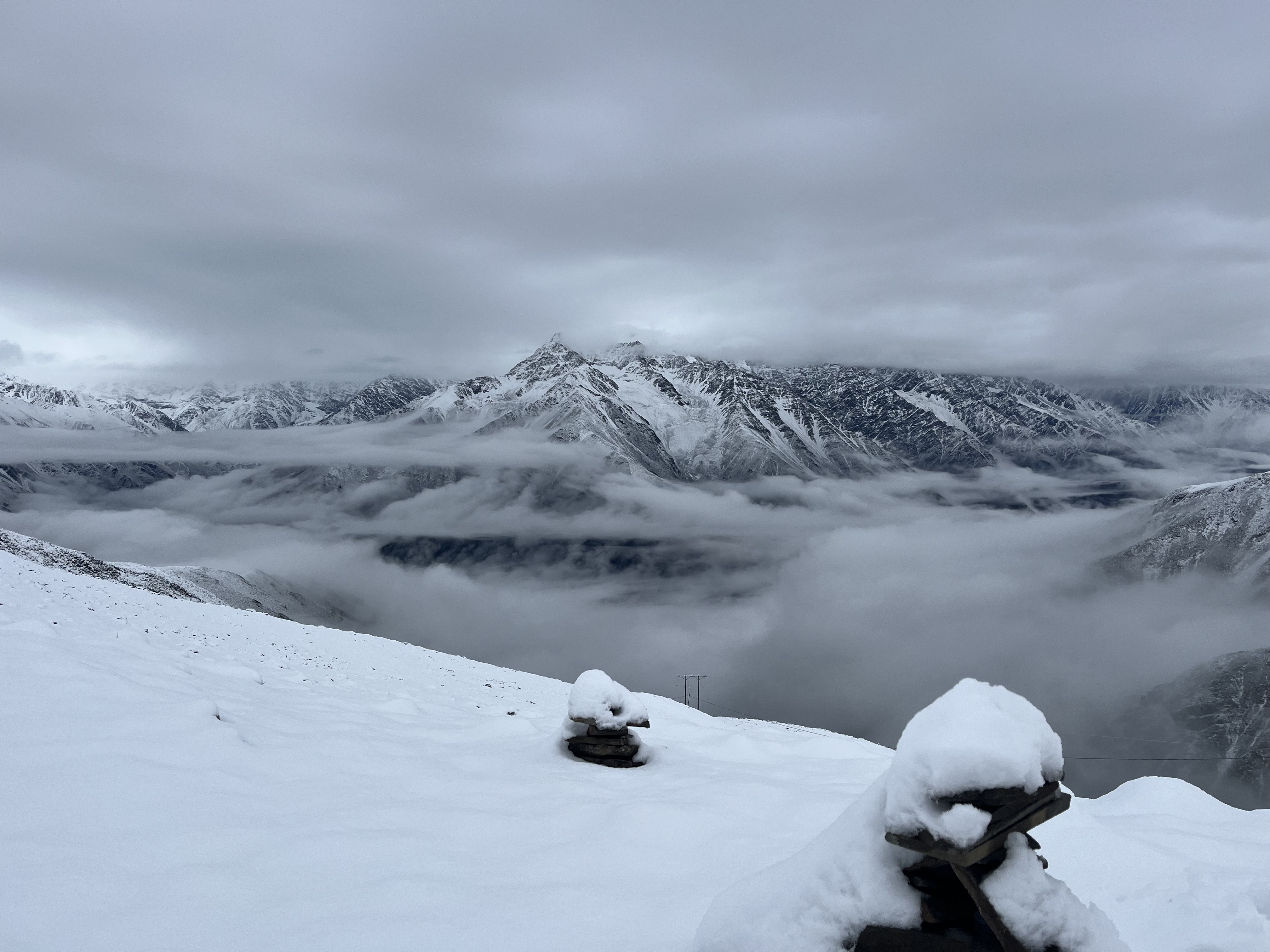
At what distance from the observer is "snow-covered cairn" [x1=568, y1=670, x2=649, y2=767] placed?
15.1 m

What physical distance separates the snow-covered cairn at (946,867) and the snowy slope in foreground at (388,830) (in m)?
1.73

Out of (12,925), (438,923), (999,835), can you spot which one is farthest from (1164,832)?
(12,925)

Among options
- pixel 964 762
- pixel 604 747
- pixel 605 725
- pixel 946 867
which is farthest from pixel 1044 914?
pixel 604 747

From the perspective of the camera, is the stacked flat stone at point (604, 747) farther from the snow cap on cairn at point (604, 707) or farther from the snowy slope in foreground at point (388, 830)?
the snowy slope in foreground at point (388, 830)

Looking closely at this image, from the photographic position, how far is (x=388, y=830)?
897cm

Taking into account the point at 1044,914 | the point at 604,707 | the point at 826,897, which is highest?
the point at 1044,914

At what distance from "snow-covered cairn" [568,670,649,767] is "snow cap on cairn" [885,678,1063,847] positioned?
9.76 metres

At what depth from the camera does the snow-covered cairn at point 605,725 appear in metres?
15.1

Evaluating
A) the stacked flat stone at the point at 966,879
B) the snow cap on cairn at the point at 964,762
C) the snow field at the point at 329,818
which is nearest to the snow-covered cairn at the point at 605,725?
the snow field at the point at 329,818

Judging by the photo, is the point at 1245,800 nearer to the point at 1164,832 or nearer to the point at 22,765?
the point at 1164,832

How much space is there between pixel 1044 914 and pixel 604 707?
10675 millimetres

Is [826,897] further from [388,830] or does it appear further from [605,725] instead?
[605,725]

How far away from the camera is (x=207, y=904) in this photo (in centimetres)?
664

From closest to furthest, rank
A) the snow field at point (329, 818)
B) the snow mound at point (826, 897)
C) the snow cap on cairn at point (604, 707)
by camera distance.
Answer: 1. the snow mound at point (826, 897)
2. the snow field at point (329, 818)
3. the snow cap on cairn at point (604, 707)
